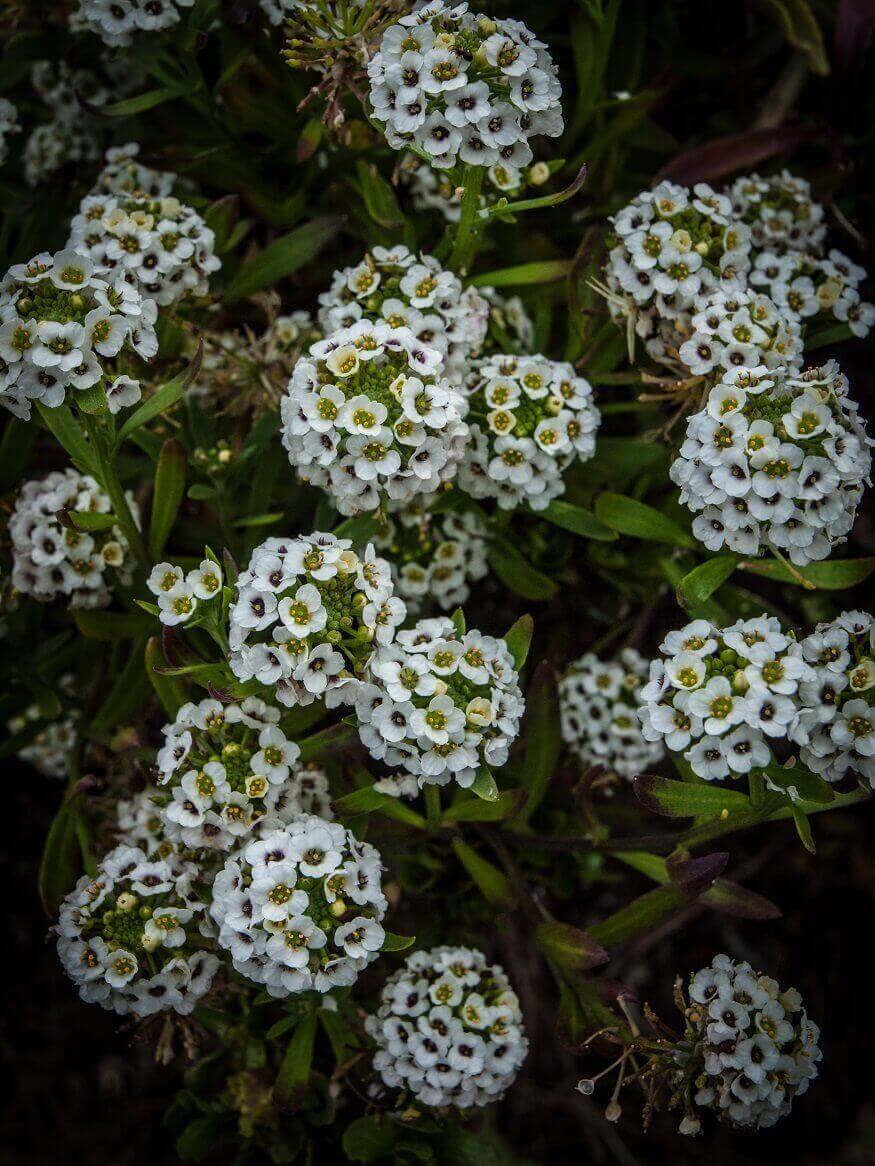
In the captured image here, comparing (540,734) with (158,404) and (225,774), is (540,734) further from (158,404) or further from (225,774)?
(158,404)

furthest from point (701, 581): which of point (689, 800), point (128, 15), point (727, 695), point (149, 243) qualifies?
point (128, 15)

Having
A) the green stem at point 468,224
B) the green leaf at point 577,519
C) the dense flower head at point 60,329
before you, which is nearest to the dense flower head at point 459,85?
the green stem at point 468,224

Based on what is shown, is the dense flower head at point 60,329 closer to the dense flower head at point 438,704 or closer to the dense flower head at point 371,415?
the dense flower head at point 371,415

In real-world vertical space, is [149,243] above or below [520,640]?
above

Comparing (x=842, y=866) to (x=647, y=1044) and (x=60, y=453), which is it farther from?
(x=60, y=453)

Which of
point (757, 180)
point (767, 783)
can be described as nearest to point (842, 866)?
point (767, 783)

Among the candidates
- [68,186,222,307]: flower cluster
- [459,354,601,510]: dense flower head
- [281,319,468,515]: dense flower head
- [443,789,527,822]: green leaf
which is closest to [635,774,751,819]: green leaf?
[443,789,527,822]: green leaf

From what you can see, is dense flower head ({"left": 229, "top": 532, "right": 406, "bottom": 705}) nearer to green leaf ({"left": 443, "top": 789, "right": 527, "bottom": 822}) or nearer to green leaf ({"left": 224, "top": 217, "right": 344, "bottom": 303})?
green leaf ({"left": 443, "top": 789, "right": 527, "bottom": 822})
